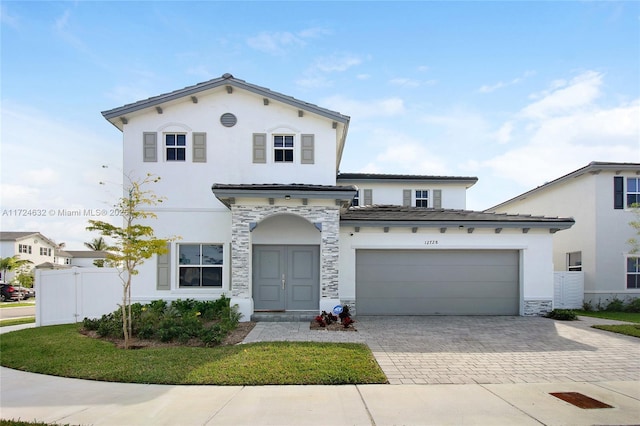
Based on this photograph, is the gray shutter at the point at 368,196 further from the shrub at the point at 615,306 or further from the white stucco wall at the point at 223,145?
the shrub at the point at 615,306

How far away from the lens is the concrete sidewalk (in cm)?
517

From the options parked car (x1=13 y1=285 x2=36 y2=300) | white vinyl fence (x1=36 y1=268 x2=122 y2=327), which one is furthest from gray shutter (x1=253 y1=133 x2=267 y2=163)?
parked car (x1=13 y1=285 x2=36 y2=300)

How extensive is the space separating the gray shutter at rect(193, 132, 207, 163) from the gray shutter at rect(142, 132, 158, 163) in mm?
1370

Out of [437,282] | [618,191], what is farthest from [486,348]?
[618,191]

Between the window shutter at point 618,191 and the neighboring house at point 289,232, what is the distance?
5584mm

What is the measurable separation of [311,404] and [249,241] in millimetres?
7035

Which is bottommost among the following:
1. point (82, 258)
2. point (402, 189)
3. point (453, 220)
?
point (82, 258)

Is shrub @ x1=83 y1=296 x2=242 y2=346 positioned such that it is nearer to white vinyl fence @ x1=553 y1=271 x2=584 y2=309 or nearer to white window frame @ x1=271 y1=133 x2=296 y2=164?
white window frame @ x1=271 y1=133 x2=296 y2=164

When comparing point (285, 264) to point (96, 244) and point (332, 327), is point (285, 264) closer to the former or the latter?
point (332, 327)

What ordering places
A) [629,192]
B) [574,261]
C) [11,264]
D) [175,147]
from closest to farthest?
[175,147]
[629,192]
[574,261]
[11,264]

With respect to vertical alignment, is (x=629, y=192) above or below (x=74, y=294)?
above

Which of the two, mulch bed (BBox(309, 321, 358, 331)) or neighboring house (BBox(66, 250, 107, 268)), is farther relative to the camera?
neighboring house (BBox(66, 250, 107, 268))

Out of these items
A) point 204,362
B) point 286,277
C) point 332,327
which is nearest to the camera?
point 204,362

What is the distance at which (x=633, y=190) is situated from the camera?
56.7ft
